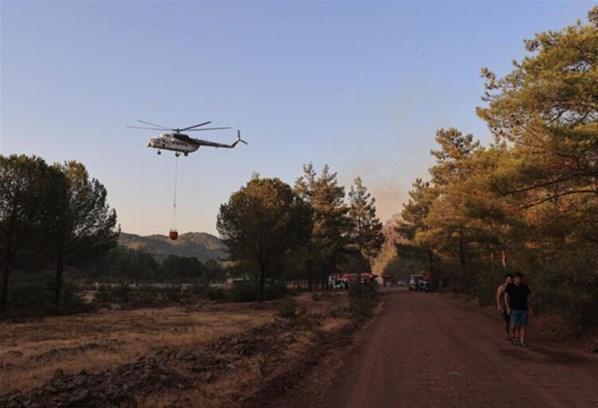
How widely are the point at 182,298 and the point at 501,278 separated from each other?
2794 centimetres

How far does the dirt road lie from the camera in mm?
8188

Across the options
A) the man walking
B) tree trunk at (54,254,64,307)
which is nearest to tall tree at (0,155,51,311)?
tree trunk at (54,254,64,307)

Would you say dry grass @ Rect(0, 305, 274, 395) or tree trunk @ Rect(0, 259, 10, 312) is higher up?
tree trunk @ Rect(0, 259, 10, 312)

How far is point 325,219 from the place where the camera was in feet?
218

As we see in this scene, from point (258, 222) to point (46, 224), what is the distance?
16.1 m

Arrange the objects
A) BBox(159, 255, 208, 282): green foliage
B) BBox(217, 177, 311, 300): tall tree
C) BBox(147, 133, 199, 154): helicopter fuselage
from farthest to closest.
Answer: BBox(159, 255, 208, 282): green foliage
BBox(217, 177, 311, 300): tall tree
BBox(147, 133, 199, 154): helicopter fuselage

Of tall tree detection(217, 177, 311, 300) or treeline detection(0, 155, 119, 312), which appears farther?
tall tree detection(217, 177, 311, 300)

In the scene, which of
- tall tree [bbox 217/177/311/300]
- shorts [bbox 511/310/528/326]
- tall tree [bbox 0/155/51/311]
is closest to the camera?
shorts [bbox 511/310/528/326]

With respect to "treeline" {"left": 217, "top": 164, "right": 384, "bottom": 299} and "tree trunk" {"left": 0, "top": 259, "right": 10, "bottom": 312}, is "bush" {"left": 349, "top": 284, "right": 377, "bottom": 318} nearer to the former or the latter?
"treeline" {"left": 217, "top": 164, "right": 384, "bottom": 299}

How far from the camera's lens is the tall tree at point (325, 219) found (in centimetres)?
6366

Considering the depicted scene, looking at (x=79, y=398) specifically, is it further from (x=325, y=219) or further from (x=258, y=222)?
(x=325, y=219)

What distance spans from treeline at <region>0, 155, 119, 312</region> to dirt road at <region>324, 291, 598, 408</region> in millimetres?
22976

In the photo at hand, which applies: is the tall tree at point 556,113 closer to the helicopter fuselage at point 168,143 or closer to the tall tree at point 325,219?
the helicopter fuselage at point 168,143

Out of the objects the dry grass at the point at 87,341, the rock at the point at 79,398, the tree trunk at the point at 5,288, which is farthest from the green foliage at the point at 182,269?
the rock at the point at 79,398
